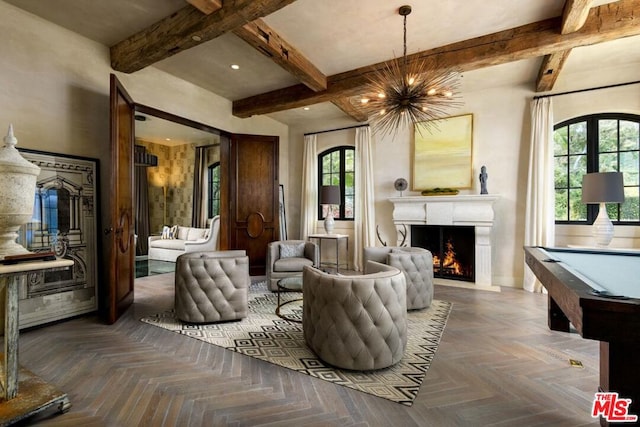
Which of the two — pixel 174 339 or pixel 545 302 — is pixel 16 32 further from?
pixel 545 302

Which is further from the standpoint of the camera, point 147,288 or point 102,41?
point 147,288

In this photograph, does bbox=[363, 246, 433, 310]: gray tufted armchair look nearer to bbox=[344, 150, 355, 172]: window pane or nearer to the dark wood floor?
the dark wood floor

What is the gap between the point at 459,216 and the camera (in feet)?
16.5

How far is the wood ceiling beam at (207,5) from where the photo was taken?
2.81 meters

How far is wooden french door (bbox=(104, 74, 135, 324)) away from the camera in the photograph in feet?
10.9

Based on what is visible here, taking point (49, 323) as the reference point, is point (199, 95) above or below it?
above

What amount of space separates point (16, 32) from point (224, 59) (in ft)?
6.94

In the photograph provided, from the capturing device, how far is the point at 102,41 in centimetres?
379

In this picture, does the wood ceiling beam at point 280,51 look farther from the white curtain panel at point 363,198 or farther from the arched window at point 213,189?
the arched window at point 213,189

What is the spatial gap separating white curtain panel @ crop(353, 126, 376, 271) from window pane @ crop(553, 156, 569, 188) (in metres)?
2.97

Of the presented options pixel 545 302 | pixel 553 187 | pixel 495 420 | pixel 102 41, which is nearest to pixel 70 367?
pixel 495 420

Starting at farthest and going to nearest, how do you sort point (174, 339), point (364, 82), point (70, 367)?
point (364, 82), point (174, 339), point (70, 367)

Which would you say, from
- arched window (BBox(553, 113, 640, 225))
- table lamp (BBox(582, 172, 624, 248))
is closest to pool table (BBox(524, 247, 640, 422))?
table lamp (BBox(582, 172, 624, 248))

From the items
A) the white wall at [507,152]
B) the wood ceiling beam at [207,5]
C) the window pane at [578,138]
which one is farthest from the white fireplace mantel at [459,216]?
the wood ceiling beam at [207,5]
